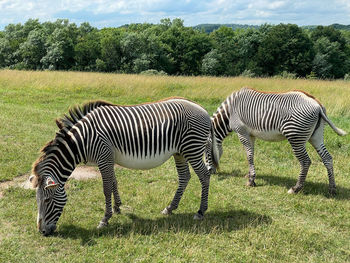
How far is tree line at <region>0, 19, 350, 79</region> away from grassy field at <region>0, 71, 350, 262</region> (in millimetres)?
35461

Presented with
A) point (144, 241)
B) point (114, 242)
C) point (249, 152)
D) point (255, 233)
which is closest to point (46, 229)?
point (114, 242)

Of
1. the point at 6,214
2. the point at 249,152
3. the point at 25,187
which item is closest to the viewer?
the point at 6,214

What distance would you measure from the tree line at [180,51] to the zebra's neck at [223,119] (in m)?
35.7

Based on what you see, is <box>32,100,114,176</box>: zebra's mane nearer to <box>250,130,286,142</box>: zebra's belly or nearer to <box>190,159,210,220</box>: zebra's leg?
<box>190,159,210,220</box>: zebra's leg

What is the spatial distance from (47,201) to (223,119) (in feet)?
15.5

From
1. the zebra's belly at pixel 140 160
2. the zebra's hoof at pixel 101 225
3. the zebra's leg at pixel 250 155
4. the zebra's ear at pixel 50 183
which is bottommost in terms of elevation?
the zebra's hoof at pixel 101 225

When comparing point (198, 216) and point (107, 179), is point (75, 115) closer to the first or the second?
point (107, 179)

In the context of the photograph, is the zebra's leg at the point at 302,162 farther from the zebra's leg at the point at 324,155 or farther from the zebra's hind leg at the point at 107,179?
the zebra's hind leg at the point at 107,179

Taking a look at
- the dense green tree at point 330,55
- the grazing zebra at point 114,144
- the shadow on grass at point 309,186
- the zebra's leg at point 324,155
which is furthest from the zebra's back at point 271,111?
the dense green tree at point 330,55

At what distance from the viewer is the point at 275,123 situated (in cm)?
723

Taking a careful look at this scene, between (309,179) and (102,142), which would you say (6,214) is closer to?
(102,142)

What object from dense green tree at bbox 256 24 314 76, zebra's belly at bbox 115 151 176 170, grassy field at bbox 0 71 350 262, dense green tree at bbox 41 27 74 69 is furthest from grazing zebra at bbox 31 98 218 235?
dense green tree at bbox 256 24 314 76

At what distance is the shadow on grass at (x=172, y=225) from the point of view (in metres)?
5.12

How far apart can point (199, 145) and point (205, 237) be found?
152 centimetres
